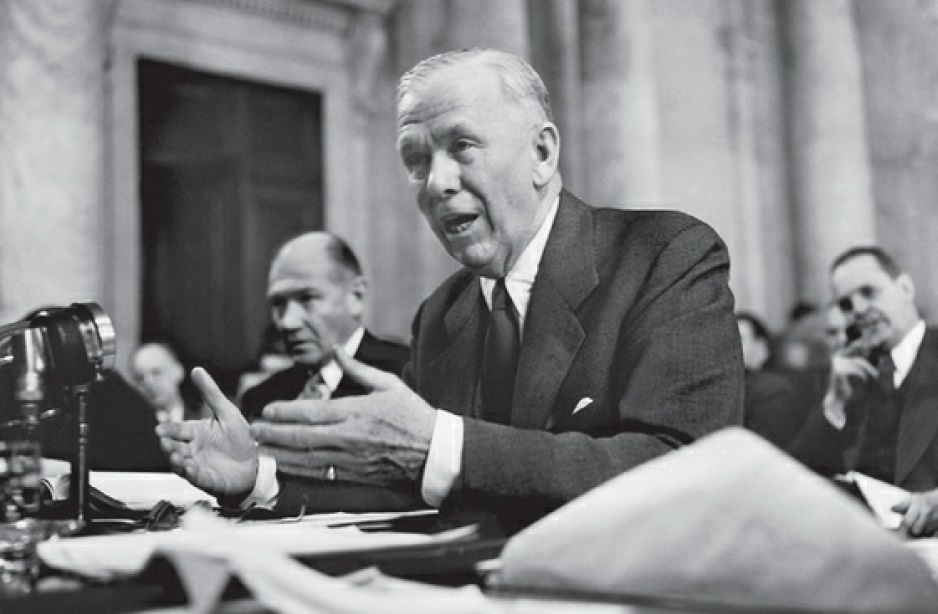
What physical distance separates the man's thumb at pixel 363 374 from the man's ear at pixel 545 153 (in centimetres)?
91

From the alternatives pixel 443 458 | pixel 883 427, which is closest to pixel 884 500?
pixel 443 458

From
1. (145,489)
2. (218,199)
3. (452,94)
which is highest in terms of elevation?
(218,199)

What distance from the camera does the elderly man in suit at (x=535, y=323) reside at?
1.50 m

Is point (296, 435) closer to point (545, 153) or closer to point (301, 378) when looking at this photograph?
point (545, 153)

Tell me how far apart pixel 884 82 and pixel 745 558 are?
765 centimetres

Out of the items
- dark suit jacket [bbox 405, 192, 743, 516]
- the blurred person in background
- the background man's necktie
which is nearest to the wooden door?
the background man's necktie

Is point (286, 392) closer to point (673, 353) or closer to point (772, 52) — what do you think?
point (673, 353)

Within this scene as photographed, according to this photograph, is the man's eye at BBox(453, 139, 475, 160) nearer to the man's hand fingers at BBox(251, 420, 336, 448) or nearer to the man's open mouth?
the man's open mouth

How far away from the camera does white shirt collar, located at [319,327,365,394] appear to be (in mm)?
4828

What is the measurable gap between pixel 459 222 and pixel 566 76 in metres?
6.14

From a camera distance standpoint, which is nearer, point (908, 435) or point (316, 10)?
point (908, 435)

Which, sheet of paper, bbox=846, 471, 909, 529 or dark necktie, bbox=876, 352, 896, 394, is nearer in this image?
sheet of paper, bbox=846, 471, 909, 529

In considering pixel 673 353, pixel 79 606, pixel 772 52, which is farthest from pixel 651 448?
pixel 772 52

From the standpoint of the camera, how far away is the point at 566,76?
794 cm
